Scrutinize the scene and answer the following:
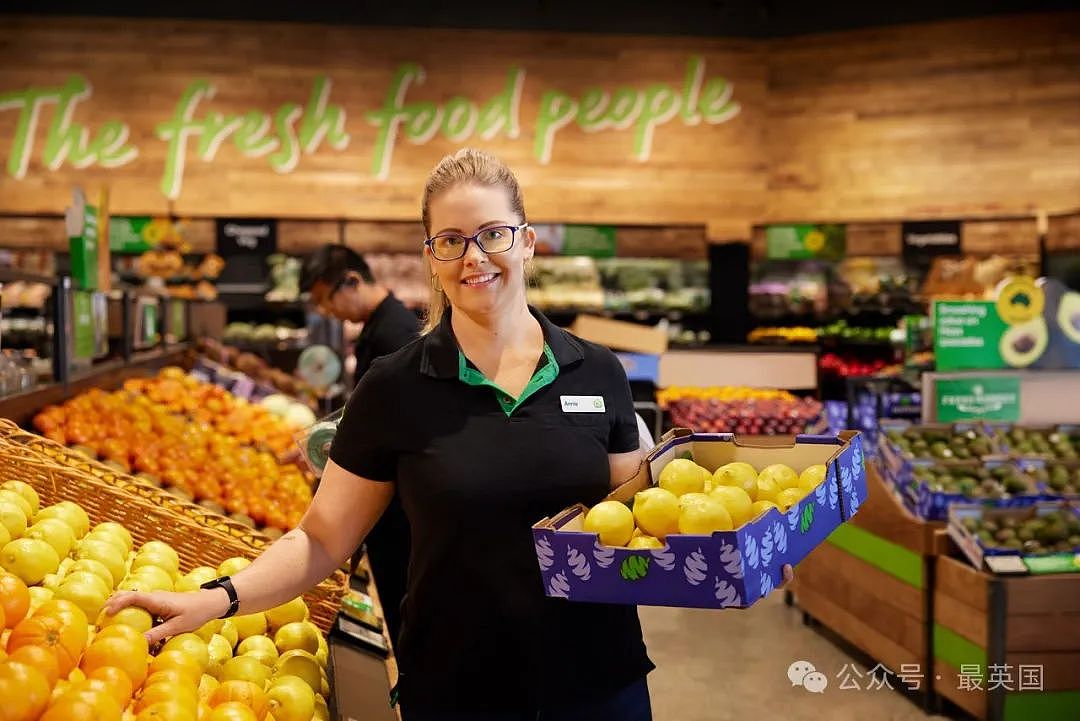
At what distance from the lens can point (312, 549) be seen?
184 cm

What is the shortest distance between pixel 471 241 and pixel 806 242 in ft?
31.6

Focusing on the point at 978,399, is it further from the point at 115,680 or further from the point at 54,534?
the point at 115,680

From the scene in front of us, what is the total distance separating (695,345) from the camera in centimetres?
1004

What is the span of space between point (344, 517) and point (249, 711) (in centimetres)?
35

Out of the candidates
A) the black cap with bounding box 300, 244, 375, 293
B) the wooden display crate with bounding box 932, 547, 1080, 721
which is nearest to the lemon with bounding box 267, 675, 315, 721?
the black cap with bounding box 300, 244, 375, 293

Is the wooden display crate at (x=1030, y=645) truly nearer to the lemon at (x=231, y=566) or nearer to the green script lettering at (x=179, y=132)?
the lemon at (x=231, y=566)

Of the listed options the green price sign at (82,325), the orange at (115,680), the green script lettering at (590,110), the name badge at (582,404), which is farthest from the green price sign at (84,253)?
the green script lettering at (590,110)

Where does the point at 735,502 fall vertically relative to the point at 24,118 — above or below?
below

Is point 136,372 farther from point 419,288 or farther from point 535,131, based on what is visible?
point 535,131

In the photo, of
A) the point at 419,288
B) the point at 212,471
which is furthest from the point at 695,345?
the point at 212,471

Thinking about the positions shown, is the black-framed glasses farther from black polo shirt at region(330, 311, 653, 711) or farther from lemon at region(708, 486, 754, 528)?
lemon at region(708, 486, 754, 528)

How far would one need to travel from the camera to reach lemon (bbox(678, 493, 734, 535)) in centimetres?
157

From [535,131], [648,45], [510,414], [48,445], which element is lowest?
[48,445]

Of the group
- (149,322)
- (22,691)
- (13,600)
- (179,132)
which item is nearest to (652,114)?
(179,132)
